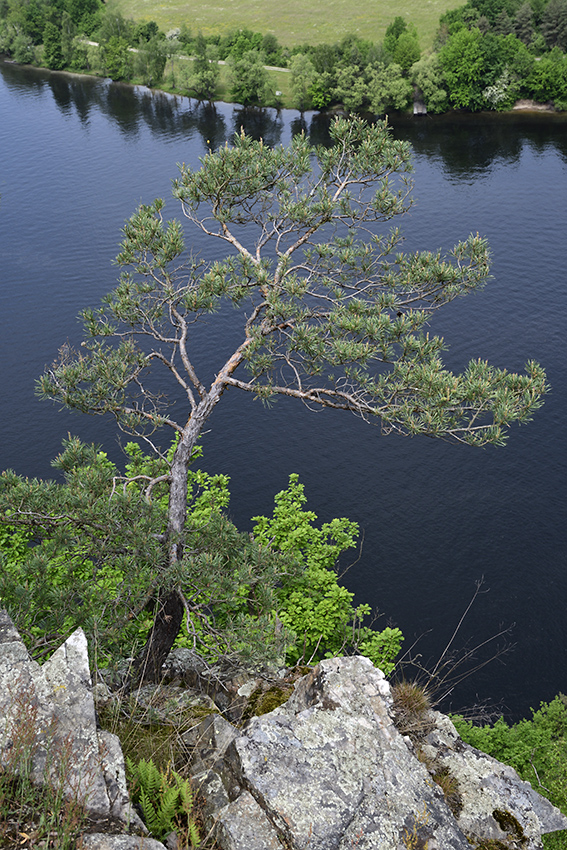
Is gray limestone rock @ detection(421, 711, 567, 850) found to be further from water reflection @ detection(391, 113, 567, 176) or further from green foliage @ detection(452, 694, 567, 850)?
water reflection @ detection(391, 113, 567, 176)

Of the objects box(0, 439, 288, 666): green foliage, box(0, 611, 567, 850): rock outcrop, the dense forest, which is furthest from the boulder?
the dense forest

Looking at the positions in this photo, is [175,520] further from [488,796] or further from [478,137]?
[478,137]

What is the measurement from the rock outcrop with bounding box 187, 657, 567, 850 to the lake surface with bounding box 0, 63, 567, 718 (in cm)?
2680

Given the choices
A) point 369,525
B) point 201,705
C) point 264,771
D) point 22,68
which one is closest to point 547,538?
point 369,525

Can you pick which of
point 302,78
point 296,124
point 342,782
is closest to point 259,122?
point 296,124

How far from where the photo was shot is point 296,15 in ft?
516

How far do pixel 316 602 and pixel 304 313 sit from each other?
1714 cm

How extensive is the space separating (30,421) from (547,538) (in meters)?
41.4

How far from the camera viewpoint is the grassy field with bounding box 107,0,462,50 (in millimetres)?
146125

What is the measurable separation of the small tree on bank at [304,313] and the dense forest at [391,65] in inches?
3909

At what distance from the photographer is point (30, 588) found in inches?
776

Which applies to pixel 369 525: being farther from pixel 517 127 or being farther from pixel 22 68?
pixel 22 68

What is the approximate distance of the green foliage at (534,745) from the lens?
28798mm

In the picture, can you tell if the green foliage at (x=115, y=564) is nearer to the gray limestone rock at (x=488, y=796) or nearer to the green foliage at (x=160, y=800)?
the gray limestone rock at (x=488, y=796)
